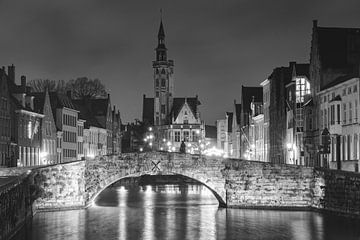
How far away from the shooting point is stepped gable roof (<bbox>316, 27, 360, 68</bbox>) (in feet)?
186

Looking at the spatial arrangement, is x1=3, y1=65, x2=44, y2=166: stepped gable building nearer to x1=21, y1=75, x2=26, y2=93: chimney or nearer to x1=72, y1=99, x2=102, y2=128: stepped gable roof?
x1=21, y1=75, x2=26, y2=93: chimney

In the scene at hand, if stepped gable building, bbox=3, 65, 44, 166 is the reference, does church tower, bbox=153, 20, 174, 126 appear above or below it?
above

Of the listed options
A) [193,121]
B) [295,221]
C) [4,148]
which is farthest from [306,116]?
[193,121]

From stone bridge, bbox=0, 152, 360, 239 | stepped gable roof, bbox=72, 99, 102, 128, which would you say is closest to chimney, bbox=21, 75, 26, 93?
stepped gable roof, bbox=72, 99, 102, 128

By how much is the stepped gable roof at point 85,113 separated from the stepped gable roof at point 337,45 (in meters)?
42.1

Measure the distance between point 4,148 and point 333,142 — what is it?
80.4 ft

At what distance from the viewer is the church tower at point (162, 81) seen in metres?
137

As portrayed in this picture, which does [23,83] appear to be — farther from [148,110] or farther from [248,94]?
[148,110]

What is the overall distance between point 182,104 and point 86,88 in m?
35.7

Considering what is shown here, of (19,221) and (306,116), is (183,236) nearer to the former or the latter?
(19,221)

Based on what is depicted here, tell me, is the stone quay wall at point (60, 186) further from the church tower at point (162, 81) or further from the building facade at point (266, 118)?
the church tower at point (162, 81)

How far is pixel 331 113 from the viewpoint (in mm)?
53562

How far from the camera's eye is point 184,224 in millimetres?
43688

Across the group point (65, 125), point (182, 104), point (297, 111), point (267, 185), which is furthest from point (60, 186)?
point (182, 104)
